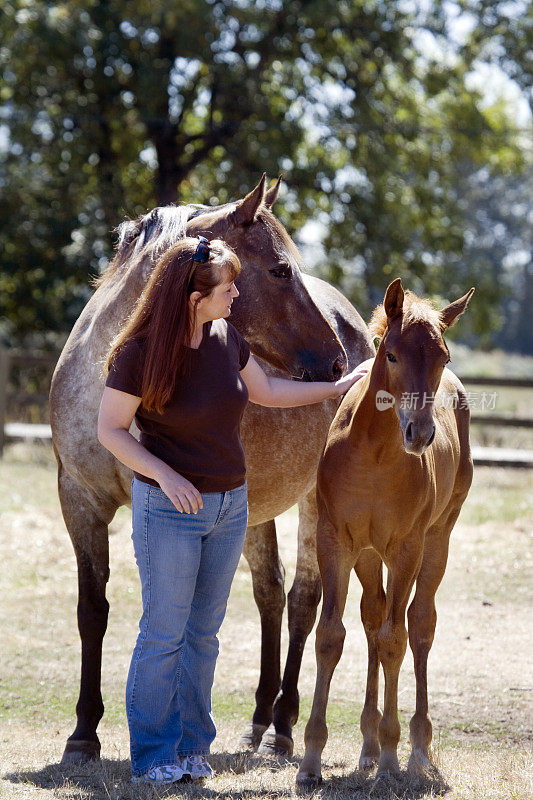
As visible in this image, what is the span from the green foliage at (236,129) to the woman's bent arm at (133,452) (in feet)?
37.0

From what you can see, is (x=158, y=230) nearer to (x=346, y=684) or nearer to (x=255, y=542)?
(x=255, y=542)

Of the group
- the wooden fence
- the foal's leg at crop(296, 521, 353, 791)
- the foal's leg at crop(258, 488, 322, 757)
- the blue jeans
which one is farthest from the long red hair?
the wooden fence

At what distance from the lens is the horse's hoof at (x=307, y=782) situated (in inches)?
127

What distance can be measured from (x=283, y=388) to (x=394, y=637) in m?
1.01

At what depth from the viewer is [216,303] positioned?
306cm

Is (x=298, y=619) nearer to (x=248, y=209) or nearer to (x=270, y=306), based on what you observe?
(x=270, y=306)

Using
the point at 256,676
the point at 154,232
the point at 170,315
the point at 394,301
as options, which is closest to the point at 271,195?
the point at 154,232

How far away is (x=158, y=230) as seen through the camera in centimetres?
390

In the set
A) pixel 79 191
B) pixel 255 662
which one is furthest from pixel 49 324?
pixel 255 662

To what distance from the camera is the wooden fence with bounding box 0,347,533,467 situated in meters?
11.2

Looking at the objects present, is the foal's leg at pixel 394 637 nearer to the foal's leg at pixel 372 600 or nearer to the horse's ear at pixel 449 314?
the foal's leg at pixel 372 600

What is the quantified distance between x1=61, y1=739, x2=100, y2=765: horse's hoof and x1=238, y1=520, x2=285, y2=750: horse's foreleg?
84cm

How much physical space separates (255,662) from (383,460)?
2.68m

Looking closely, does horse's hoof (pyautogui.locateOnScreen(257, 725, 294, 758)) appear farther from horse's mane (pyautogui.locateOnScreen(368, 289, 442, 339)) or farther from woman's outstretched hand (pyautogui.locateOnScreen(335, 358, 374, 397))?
horse's mane (pyautogui.locateOnScreen(368, 289, 442, 339))
